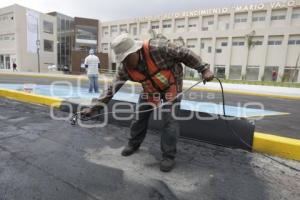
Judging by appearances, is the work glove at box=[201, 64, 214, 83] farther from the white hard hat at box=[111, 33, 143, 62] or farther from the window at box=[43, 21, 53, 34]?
the window at box=[43, 21, 53, 34]

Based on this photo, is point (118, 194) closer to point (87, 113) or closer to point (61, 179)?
point (61, 179)

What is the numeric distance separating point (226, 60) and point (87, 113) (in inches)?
1267

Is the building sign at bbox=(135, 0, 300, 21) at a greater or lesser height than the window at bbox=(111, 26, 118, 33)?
greater

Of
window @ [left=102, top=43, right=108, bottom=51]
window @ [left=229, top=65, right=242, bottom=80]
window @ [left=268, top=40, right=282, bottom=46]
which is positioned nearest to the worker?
window @ [left=229, top=65, right=242, bottom=80]

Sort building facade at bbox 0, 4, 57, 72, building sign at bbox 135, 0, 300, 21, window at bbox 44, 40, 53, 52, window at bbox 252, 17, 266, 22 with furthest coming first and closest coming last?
window at bbox 44, 40, 53, 52 → building facade at bbox 0, 4, 57, 72 → window at bbox 252, 17, 266, 22 → building sign at bbox 135, 0, 300, 21

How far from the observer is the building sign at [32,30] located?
114ft

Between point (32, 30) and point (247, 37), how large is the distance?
33197 millimetres

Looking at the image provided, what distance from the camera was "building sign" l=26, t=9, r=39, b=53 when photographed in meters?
34.9

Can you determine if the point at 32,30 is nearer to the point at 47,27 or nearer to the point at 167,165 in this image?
the point at 47,27

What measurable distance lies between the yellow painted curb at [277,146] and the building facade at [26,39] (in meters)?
37.1

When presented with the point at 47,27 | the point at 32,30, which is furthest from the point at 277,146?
the point at 47,27

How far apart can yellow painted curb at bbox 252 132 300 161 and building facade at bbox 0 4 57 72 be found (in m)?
37.1

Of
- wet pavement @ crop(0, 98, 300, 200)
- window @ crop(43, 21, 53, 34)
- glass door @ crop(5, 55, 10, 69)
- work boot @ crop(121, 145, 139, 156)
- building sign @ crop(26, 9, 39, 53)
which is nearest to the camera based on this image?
wet pavement @ crop(0, 98, 300, 200)

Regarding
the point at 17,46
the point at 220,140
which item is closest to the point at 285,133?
the point at 220,140
